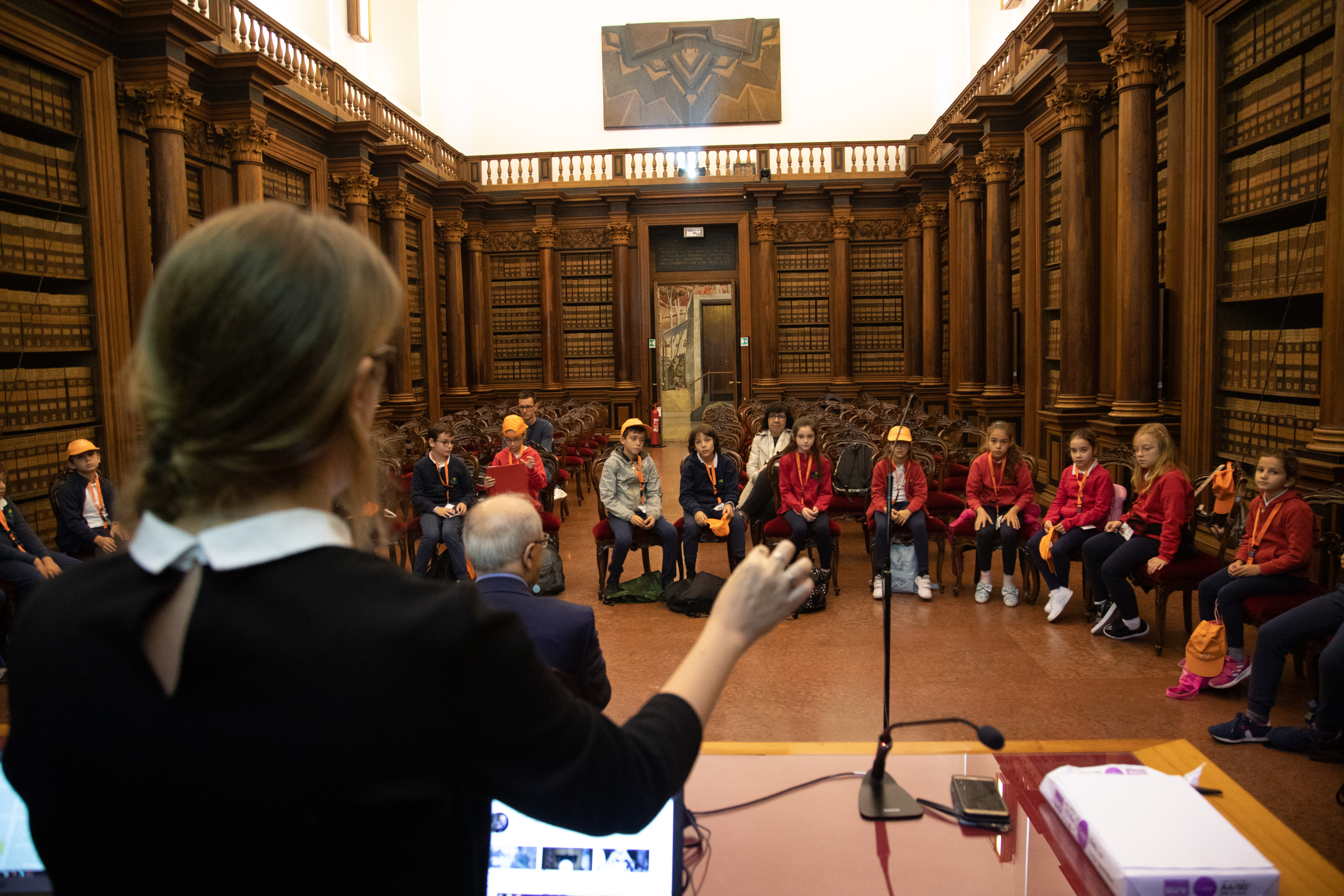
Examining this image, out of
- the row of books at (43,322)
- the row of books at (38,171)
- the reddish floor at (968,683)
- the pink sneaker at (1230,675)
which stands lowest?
the reddish floor at (968,683)

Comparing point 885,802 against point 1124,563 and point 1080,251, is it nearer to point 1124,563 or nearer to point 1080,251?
A: point 1124,563

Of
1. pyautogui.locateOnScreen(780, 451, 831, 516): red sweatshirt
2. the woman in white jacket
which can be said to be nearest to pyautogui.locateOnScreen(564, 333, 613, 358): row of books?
the woman in white jacket

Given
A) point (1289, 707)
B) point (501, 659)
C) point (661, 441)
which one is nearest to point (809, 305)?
point (661, 441)

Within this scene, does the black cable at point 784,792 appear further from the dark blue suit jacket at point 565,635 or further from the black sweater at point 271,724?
the black sweater at point 271,724

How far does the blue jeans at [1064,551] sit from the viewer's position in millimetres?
5156

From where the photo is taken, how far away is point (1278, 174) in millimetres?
5184

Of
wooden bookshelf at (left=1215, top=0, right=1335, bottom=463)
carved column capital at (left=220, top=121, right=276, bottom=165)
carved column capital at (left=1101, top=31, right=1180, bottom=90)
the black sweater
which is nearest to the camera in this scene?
the black sweater

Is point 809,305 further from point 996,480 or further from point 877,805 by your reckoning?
point 877,805

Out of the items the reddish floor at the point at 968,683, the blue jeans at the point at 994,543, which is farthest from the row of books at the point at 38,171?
the blue jeans at the point at 994,543

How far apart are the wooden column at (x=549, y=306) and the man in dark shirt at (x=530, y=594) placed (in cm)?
1189

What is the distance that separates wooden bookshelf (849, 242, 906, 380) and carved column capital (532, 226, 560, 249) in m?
4.83

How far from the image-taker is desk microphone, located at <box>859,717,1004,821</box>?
173 centimetres

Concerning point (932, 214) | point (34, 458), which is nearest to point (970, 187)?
point (932, 214)

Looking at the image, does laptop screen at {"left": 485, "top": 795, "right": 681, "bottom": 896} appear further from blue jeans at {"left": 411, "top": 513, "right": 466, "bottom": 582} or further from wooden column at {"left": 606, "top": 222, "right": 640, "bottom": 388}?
wooden column at {"left": 606, "top": 222, "right": 640, "bottom": 388}
